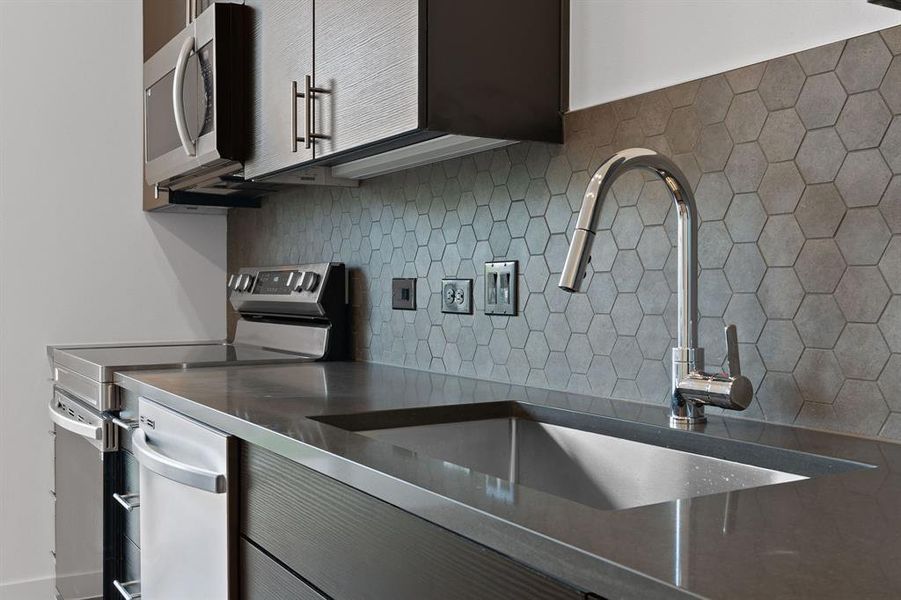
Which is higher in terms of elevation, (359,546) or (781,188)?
(781,188)

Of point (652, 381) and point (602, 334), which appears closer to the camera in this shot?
point (652, 381)

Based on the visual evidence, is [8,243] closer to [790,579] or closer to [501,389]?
[501,389]

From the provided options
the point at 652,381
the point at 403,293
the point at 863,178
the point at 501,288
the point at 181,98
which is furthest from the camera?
the point at 181,98

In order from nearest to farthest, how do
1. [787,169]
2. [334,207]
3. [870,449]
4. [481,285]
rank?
[870,449] → [787,169] → [481,285] → [334,207]

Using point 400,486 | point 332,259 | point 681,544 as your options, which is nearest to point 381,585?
point 400,486

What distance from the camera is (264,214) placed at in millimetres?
3113

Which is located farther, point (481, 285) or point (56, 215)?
point (56, 215)

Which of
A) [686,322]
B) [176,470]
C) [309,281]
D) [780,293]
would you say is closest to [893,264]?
[780,293]

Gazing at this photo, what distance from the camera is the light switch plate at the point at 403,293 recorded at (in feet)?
6.96

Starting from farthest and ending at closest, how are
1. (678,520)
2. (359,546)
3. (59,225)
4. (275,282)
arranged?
(59,225) < (275,282) < (359,546) < (678,520)

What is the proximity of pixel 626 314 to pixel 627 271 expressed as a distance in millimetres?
74

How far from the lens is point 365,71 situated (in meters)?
1.61

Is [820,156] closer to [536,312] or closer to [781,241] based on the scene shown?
[781,241]

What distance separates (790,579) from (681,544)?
9 centimetres
